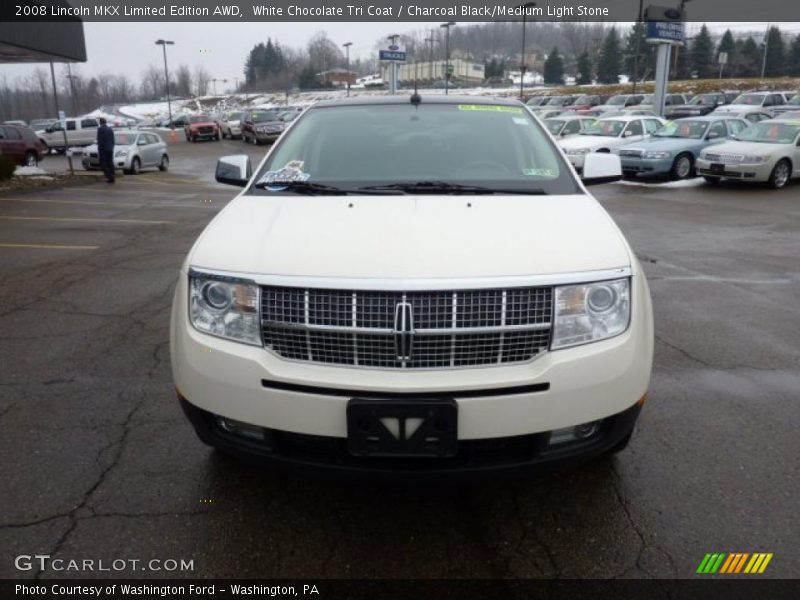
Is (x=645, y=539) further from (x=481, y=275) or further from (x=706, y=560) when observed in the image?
(x=481, y=275)

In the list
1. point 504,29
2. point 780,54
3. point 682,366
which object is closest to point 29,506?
point 682,366

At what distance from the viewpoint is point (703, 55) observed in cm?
7738

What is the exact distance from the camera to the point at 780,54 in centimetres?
7312

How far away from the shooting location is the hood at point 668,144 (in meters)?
16.9

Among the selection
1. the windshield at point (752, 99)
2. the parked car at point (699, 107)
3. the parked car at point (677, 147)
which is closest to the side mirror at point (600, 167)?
the parked car at point (677, 147)

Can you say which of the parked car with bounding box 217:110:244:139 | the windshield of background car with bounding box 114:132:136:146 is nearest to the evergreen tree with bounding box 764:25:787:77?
the parked car with bounding box 217:110:244:139

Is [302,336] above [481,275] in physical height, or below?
below

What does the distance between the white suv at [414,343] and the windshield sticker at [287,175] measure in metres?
0.80

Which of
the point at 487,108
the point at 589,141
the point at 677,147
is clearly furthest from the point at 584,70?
the point at 487,108

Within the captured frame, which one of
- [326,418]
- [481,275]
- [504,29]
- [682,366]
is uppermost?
[504,29]

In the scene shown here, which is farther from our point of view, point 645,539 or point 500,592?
point 645,539

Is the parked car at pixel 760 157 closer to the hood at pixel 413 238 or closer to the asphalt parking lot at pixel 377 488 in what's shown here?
the asphalt parking lot at pixel 377 488

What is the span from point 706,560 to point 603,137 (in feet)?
60.3

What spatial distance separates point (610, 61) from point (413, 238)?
93.8 metres
